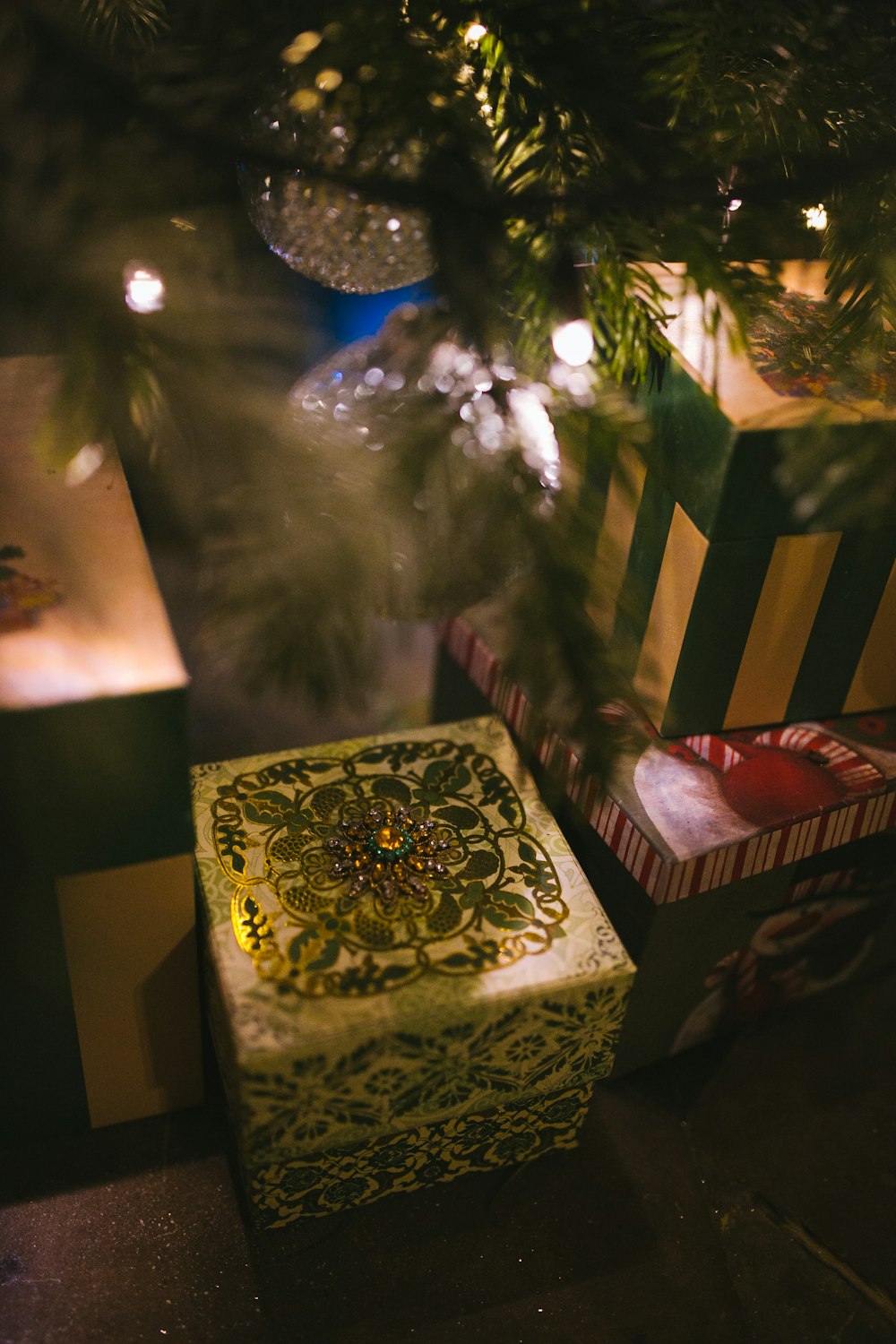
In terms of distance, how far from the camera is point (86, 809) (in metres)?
0.57

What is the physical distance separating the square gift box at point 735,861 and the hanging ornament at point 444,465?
34 centimetres

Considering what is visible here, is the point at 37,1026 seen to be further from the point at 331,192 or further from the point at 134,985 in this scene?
the point at 331,192

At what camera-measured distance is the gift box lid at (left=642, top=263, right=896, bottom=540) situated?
590 millimetres

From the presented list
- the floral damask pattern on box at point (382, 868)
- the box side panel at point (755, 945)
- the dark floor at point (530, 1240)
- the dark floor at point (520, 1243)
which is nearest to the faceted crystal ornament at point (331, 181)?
the dark floor at point (530, 1240)

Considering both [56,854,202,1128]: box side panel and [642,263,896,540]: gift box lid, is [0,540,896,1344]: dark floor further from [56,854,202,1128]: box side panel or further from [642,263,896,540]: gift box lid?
[642,263,896,540]: gift box lid

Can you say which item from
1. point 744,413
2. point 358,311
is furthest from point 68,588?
point 358,311

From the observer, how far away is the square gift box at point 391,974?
0.62 meters

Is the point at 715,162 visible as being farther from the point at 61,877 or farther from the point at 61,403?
the point at 61,877

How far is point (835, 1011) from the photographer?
2.92ft

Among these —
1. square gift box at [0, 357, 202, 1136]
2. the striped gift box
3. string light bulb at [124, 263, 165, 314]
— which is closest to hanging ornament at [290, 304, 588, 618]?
string light bulb at [124, 263, 165, 314]

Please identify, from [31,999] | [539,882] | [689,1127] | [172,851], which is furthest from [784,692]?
[31,999]

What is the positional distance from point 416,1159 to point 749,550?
1.54 ft

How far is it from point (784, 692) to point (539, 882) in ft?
0.78

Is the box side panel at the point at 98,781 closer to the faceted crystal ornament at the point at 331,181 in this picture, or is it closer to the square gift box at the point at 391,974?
the square gift box at the point at 391,974
